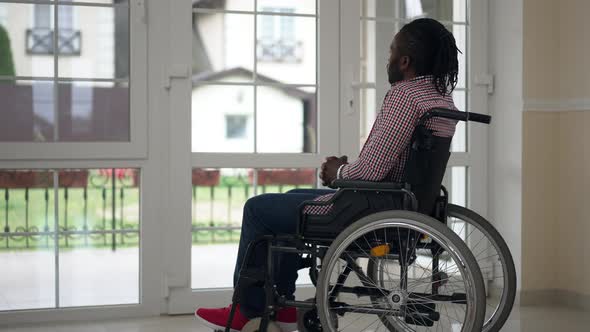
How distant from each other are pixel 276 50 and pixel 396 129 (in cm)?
139

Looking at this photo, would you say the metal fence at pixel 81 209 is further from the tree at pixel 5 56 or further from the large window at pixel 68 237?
the tree at pixel 5 56

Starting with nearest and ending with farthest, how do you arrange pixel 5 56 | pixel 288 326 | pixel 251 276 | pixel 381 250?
pixel 381 250
pixel 251 276
pixel 288 326
pixel 5 56

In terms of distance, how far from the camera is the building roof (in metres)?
3.51

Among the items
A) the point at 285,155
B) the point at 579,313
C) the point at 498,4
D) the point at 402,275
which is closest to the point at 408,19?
the point at 498,4

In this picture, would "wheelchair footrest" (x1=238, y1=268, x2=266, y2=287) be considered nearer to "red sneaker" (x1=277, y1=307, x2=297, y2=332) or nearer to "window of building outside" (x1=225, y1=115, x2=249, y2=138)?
"red sneaker" (x1=277, y1=307, x2=297, y2=332)

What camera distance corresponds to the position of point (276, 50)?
3.59 meters

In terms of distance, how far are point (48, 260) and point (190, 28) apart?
1.13 meters

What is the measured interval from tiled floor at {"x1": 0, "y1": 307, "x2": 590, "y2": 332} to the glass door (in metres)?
0.17

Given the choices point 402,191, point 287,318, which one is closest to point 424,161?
point 402,191

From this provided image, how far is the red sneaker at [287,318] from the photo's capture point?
2596mm

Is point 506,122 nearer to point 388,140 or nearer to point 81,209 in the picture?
point 388,140

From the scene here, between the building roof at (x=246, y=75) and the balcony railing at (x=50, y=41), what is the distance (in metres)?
0.50

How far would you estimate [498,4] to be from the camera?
3914 millimetres

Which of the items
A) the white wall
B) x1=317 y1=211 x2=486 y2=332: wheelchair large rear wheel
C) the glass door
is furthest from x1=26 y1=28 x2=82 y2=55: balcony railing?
the white wall
